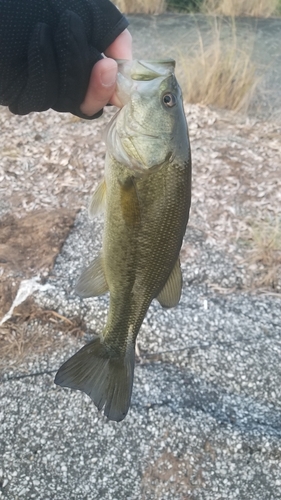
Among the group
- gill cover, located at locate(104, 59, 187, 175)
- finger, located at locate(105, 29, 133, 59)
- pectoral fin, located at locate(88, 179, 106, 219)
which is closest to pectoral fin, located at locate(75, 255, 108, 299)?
pectoral fin, located at locate(88, 179, 106, 219)

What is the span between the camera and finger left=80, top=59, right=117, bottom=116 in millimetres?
1915

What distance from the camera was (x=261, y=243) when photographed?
434cm

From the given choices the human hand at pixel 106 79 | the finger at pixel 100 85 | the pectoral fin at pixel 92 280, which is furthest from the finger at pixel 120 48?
the pectoral fin at pixel 92 280

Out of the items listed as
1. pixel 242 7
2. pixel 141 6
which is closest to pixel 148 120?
pixel 242 7

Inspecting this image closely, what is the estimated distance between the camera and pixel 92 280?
6.93 feet

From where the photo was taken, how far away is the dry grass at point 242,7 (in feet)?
31.1

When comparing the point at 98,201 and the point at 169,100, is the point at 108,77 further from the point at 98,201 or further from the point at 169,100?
the point at 98,201

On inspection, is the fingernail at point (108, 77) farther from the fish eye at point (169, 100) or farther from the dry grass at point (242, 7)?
the dry grass at point (242, 7)

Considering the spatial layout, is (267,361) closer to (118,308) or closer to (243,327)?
(243,327)

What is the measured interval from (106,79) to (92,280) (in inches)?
27.7

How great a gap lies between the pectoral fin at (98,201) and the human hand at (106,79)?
298mm

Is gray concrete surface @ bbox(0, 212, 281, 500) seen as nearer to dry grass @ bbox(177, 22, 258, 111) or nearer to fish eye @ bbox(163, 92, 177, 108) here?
fish eye @ bbox(163, 92, 177, 108)

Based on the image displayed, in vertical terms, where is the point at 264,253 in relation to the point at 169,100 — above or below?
below

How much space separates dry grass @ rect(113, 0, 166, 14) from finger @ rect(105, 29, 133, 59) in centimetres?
830
